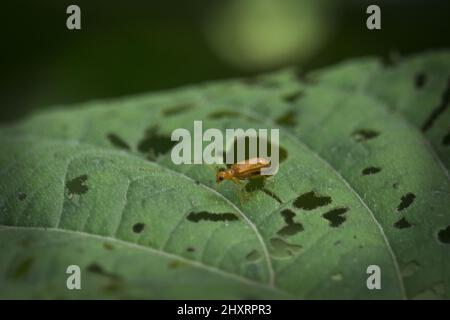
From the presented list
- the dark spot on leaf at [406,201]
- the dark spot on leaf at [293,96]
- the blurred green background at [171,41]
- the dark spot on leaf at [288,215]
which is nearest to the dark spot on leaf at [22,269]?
the dark spot on leaf at [288,215]

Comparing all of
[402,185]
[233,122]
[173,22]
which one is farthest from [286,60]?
[402,185]

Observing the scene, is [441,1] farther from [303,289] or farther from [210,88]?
[303,289]

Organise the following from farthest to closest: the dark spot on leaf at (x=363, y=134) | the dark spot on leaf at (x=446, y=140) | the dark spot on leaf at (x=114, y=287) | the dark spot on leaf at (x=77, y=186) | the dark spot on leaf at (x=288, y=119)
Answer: the dark spot on leaf at (x=288, y=119) < the dark spot on leaf at (x=363, y=134) < the dark spot on leaf at (x=446, y=140) < the dark spot on leaf at (x=77, y=186) < the dark spot on leaf at (x=114, y=287)

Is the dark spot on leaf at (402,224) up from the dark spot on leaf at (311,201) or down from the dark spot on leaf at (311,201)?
down

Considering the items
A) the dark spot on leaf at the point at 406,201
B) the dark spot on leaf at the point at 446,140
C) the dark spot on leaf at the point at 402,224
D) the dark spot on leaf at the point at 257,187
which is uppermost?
the dark spot on leaf at the point at 446,140

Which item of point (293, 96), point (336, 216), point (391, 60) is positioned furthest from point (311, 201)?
point (391, 60)

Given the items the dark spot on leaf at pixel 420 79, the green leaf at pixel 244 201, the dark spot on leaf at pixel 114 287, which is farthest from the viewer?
the dark spot on leaf at pixel 420 79

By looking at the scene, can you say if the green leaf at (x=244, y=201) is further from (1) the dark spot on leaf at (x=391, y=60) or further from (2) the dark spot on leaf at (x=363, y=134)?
(1) the dark spot on leaf at (x=391, y=60)
